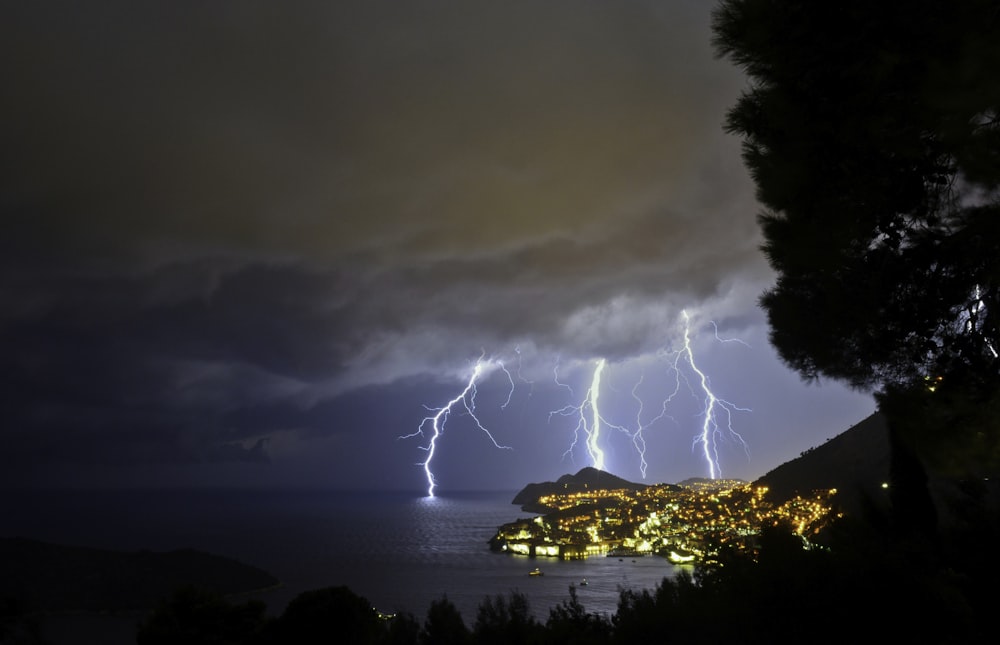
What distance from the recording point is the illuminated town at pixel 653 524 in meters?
24.9

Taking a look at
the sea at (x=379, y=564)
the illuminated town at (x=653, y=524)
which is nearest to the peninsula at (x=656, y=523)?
the illuminated town at (x=653, y=524)

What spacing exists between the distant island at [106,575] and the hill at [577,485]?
56.8 m

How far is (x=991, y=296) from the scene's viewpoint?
4430 mm

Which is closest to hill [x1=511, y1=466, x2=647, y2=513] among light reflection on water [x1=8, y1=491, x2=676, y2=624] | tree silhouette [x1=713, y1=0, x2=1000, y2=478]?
light reflection on water [x1=8, y1=491, x2=676, y2=624]

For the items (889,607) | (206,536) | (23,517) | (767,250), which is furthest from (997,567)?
(23,517)

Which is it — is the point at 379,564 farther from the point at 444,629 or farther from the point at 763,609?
the point at 763,609

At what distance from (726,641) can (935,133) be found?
214 inches

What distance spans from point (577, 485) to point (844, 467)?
82.6 meters

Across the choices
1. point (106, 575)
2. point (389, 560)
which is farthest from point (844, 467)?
point (106, 575)

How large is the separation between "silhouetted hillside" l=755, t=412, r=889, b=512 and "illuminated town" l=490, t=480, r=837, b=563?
3.01 feet

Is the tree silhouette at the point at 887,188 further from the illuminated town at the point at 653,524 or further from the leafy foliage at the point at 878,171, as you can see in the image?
the illuminated town at the point at 653,524

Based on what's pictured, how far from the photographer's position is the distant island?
35969 mm

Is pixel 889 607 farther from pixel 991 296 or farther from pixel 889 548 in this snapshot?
pixel 991 296

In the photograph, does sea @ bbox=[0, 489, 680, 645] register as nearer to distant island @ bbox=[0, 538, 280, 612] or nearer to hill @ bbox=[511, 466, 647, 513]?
distant island @ bbox=[0, 538, 280, 612]
